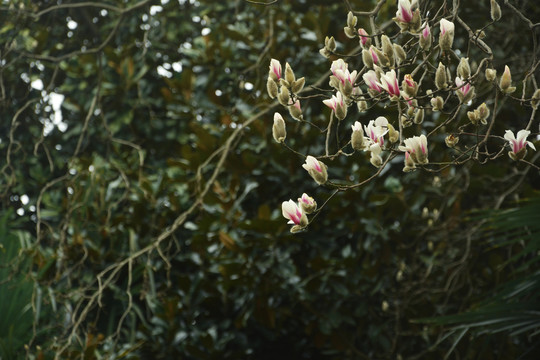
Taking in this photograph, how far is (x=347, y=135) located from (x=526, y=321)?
1.14 meters

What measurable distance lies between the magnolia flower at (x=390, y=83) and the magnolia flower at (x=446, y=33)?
89 mm

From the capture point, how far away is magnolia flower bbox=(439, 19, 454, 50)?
1.15 meters

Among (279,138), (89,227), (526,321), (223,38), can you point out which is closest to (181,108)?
A: (223,38)

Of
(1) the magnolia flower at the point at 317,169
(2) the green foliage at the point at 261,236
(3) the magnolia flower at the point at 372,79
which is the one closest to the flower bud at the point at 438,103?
(3) the magnolia flower at the point at 372,79

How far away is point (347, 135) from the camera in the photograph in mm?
2877

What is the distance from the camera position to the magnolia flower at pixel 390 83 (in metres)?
1.18

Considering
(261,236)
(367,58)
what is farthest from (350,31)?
(261,236)

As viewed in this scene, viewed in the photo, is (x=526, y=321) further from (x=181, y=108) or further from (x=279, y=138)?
(x=181, y=108)

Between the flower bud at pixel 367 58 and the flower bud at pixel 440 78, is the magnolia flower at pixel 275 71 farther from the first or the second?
the flower bud at pixel 440 78

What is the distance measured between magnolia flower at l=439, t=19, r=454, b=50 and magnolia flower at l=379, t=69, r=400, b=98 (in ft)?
0.29

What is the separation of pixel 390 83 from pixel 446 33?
0.12 m

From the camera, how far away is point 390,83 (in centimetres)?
119

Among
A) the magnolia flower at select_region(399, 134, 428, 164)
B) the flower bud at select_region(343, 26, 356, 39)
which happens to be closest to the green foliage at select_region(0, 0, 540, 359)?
the flower bud at select_region(343, 26, 356, 39)

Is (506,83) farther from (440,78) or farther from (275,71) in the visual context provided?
(275,71)
